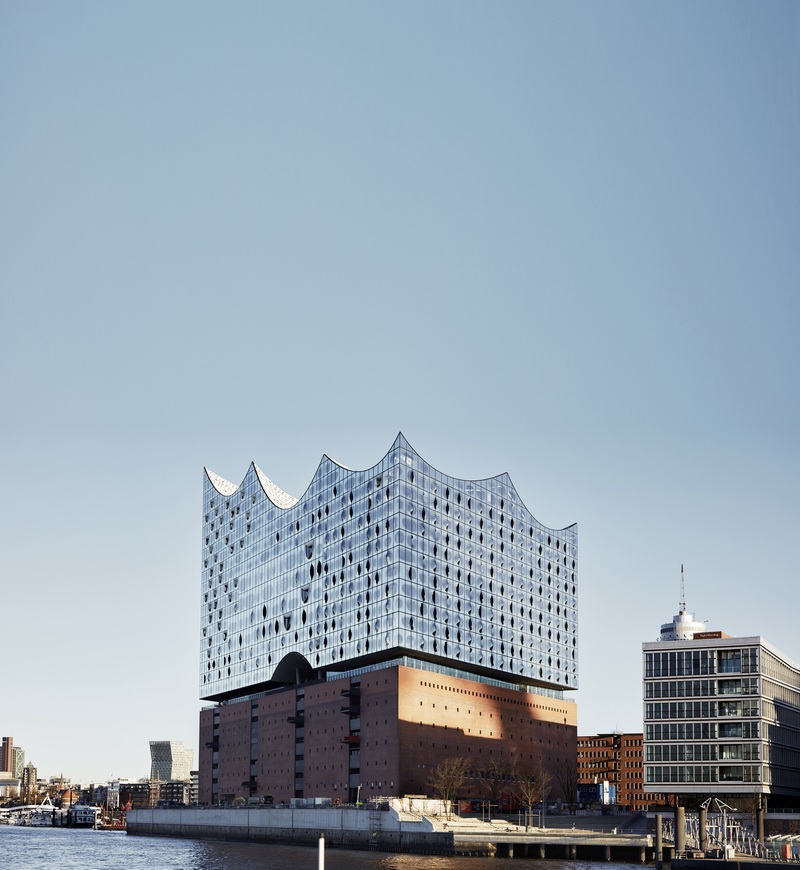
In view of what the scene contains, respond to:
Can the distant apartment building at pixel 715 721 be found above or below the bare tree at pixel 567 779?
above

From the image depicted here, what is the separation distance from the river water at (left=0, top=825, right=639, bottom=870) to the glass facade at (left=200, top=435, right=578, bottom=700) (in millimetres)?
26559

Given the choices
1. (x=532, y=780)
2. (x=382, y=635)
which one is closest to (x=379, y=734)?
(x=382, y=635)

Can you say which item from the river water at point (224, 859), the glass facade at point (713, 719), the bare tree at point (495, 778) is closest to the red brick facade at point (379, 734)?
the bare tree at point (495, 778)

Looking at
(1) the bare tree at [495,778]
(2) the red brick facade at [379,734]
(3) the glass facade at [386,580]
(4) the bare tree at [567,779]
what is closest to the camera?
(2) the red brick facade at [379,734]

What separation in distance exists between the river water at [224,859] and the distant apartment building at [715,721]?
1173 inches

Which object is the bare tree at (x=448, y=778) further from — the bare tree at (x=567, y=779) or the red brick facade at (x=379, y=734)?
the bare tree at (x=567, y=779)

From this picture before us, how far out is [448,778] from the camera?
124 meters

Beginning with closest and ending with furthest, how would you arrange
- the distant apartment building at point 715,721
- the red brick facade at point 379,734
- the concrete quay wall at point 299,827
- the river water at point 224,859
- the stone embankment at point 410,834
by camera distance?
the river water at point 224,859 < the stone embankment at point 410,834 < the concrete quay wall at point 299,827 < the distant apartment building at point 715,721 < the red brick facade at point 379,734

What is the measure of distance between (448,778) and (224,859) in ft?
111

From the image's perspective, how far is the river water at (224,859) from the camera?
80.2 meters

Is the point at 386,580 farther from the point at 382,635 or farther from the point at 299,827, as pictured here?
the point at 299,827

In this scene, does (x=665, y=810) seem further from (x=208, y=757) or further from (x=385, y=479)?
(x=208, y=757)

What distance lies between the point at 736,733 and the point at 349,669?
46011 millimetres

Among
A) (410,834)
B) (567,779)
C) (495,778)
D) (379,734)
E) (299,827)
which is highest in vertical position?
(379,734)
